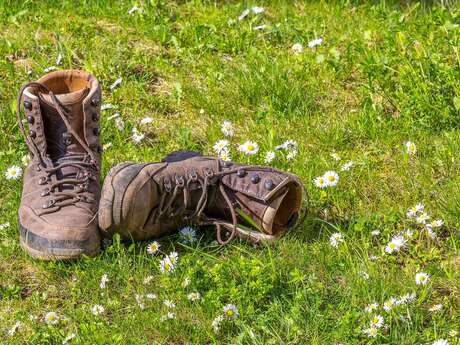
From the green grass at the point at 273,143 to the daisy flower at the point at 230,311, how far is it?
29 mm

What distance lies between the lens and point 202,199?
374cm

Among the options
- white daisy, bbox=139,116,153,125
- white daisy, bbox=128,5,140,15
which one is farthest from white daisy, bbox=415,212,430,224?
white daisy, bbox=128,5,140,15

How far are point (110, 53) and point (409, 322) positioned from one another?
9.08 feet

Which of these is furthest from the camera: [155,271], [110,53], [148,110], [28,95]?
[110,53]

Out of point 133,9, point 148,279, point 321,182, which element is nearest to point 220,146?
point 321,182

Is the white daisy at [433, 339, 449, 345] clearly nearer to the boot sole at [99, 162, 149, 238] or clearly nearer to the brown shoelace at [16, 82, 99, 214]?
the boot sole at [99, 162, 149, 238]

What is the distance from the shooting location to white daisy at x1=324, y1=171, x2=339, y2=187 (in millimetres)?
3967

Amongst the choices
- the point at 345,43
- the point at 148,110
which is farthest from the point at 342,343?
the point at 345,43

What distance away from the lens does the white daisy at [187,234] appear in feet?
12.2

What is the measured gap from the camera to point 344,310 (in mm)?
3252

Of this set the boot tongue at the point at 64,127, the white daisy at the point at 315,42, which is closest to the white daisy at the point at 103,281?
the boot tongue at the point at 64,127

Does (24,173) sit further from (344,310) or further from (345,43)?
(345,43)

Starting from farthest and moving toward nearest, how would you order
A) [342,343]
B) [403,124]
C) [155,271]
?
1. [403,124]
2. [155,271]
3. [342,343]

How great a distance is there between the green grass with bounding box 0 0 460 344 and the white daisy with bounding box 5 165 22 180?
0.17ft
